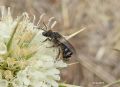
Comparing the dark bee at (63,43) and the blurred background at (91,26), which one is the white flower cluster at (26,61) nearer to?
the dark bee at (63,43)

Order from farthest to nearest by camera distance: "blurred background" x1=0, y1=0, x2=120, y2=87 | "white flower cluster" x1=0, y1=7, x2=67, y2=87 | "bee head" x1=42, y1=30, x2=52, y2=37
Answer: "blurred background" x1=0, y1=0, x2=120, y2=87 → "bee head" x1=42, y1=30, x2=52, y2=37 → "white flower cluster" x1=0, y1=7, x2=67, y2=87

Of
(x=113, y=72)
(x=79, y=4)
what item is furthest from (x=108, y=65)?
(x=79, y=4)

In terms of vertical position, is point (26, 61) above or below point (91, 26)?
below

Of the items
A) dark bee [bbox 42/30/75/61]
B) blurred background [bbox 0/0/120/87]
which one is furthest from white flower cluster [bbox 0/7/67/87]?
blurred background [bbox 0/0/120/87]

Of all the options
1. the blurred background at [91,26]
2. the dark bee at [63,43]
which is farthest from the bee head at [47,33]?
the blurred background at [91,26]

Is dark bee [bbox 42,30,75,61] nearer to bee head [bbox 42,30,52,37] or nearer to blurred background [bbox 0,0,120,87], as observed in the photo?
bee head [bbox 42,30,52,37]

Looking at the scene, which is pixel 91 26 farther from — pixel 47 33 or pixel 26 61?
pixel 26 61

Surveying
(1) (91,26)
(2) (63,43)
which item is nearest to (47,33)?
(2) (63,43)

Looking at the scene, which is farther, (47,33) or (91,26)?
(91,26)

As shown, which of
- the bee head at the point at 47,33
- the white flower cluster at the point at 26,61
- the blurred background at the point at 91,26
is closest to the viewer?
the white flower cluster at the point at 26,61
